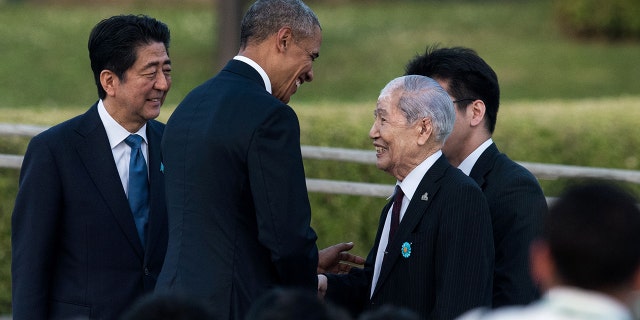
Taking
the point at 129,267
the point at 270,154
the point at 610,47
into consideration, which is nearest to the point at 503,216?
the point at 270,154

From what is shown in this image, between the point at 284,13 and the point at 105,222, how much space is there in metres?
1.04

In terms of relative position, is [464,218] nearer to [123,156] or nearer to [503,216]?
[503,216]

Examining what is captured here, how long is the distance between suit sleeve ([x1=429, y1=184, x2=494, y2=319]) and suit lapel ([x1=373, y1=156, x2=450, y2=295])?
87mm

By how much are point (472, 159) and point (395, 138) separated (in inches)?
17.7

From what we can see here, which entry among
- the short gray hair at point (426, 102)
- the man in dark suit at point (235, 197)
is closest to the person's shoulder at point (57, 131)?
the man in dark suit at point (235, 197)

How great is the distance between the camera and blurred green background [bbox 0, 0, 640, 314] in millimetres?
8219

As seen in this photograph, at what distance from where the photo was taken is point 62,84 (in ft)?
53.8

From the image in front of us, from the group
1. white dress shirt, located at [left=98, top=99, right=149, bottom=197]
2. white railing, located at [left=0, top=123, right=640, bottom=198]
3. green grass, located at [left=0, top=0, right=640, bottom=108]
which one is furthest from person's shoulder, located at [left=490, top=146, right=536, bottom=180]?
green grass, located at [left=0, top=0, right=640, bottom=108]

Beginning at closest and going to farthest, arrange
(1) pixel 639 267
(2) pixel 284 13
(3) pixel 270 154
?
(1) pixel 639 267
(3) pixel 270 154
(2) pixel 284 13

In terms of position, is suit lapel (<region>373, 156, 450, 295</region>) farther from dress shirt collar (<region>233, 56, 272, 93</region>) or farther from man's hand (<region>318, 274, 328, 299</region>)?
dress shirt collar (<region>233, 56, 272, 93</region>)

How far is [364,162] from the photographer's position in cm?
620

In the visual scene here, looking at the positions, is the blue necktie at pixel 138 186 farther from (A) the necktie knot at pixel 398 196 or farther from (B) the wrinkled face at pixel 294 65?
(A) the necktie knot at pixel 398 196

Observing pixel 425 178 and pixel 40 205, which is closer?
pixel 425 178

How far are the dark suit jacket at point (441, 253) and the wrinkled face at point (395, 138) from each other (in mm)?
93
